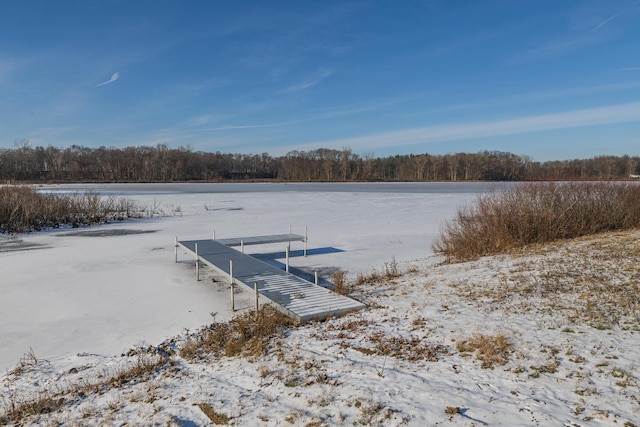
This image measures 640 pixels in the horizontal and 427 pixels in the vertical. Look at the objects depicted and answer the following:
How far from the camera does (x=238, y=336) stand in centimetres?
504

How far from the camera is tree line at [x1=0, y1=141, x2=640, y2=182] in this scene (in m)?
71.6

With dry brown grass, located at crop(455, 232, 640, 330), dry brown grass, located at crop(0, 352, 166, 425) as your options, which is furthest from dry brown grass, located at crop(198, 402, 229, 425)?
dry brown grass, located at crop(455, 232, 640, 330)

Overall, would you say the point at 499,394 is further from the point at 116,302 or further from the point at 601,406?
the point at 116,302

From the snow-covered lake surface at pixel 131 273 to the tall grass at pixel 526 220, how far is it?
3.64 ft

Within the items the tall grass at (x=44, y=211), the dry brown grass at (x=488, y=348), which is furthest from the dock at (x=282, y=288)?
the tall grass at (x=44, y=211)

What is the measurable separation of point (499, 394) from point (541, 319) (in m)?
1.97

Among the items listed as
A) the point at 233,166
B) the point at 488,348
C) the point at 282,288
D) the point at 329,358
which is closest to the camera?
the point at 488,348

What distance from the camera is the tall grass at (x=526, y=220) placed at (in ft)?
34.9

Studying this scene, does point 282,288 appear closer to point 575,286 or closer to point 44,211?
point 575,286

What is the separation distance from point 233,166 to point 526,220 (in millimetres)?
79630

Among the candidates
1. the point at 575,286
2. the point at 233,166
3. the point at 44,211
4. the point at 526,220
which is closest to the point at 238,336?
the point at 575,286

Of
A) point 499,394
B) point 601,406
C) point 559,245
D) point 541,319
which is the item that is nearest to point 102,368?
point 499,394

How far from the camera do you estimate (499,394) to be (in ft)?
11.0

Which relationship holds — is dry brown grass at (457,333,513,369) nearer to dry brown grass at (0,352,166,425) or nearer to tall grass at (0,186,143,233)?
dry brown grass at (0,352,166,425)
